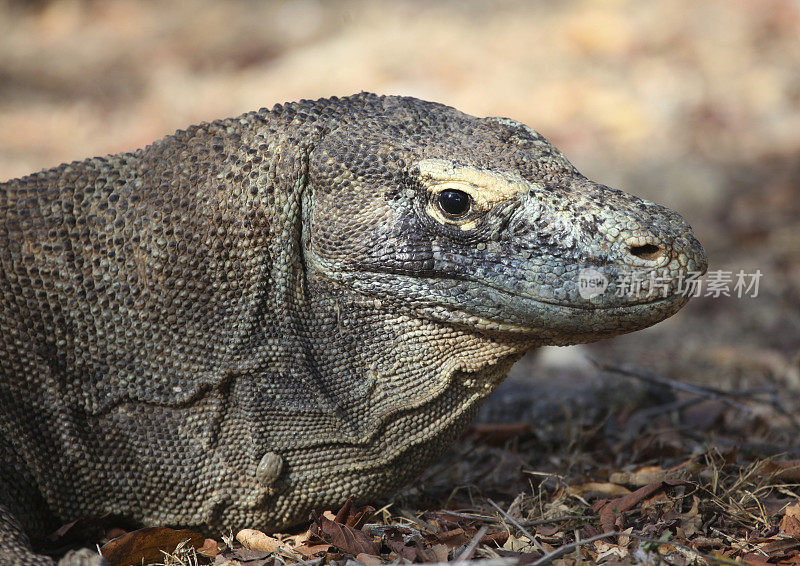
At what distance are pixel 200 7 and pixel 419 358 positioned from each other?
15.1m

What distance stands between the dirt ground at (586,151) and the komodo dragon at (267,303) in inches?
19.7

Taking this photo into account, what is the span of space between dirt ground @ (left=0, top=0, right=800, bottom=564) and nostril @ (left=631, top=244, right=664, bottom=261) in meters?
1.14

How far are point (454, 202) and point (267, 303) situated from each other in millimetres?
954

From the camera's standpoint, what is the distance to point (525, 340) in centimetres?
343

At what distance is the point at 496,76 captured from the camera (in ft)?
48.7

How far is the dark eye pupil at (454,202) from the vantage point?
3363 millimetres

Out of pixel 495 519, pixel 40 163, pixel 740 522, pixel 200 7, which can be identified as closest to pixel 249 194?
pixel 495 519

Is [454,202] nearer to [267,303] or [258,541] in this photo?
[267,303]

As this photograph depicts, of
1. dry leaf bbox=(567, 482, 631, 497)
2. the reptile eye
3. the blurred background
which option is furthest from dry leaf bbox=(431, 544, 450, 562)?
the blurred background

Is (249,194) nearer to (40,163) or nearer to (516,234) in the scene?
(516,234)

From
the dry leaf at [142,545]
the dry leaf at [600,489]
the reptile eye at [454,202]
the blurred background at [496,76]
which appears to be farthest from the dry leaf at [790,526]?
the blurred background at [496,76]

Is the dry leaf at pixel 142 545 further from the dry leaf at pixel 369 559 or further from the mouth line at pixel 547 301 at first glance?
the mouth line at pixel 547 301

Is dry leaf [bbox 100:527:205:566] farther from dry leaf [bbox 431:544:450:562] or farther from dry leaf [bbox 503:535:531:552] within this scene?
dry leaf [bbox 503:535:531:552]

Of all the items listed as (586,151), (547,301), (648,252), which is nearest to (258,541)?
(547,301)
